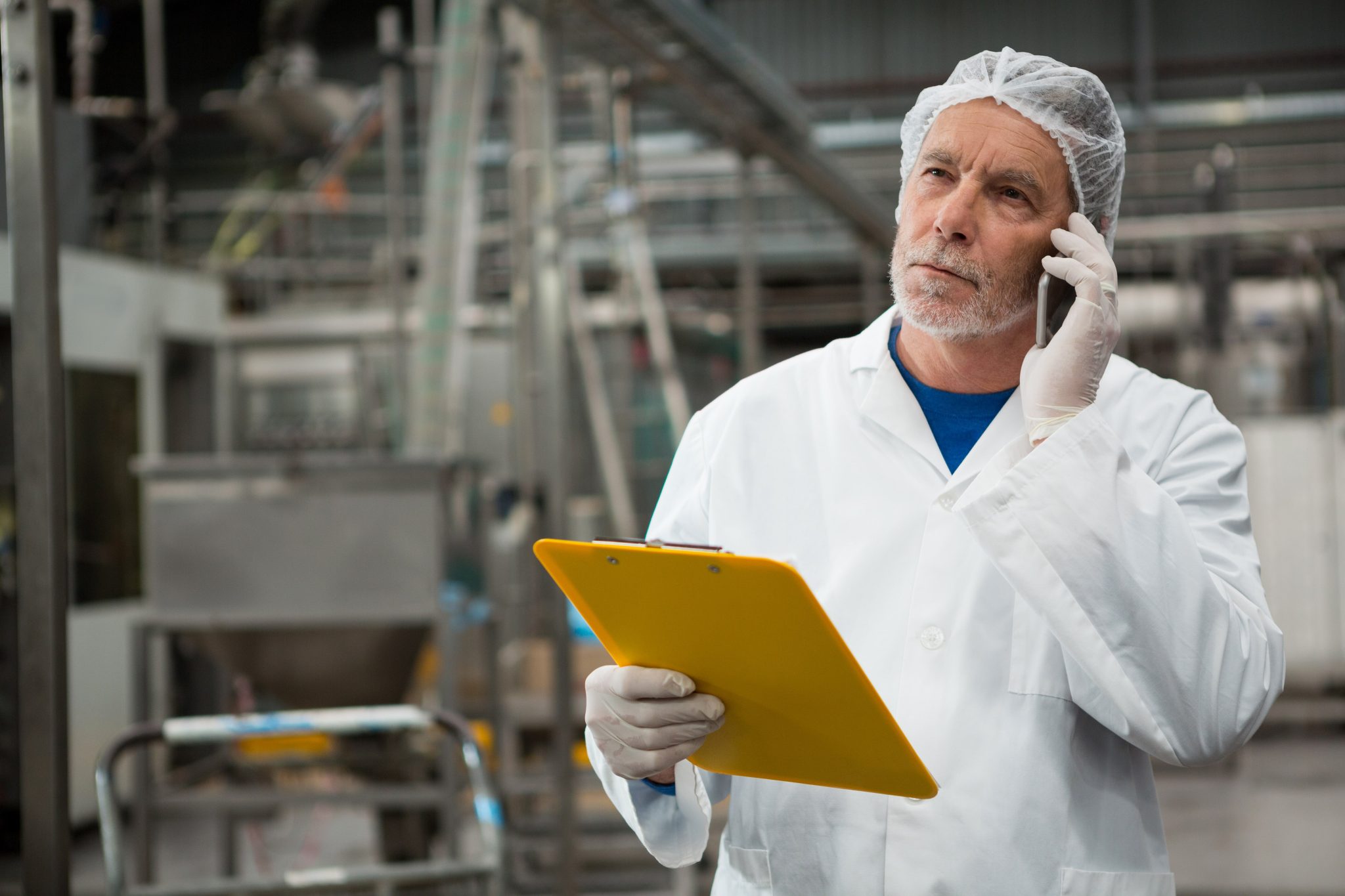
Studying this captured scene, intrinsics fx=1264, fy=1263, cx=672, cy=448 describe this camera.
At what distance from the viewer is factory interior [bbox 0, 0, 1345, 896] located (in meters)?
2.72

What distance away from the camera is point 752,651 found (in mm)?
989

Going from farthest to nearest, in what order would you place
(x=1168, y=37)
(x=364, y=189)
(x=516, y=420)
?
(x=364, y=189)
(x=1168, y=37)
(x=516, y=420)

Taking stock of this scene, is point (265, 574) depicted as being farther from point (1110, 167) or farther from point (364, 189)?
point (364, 189)

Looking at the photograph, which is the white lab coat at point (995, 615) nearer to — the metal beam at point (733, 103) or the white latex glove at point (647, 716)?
the white latex glove at point (647, 716)

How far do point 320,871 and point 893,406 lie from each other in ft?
4.22

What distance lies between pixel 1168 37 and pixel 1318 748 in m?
6.65

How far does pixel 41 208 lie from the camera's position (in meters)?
1.40

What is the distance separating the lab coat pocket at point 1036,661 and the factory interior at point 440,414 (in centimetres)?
51

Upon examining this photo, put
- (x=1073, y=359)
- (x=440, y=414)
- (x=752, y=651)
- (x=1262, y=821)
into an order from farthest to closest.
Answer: (x=1262, y=821) < (x=440, y=414) < (x=1073, y=359) < (x=752, y=651)

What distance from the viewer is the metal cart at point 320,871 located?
1.80 meters

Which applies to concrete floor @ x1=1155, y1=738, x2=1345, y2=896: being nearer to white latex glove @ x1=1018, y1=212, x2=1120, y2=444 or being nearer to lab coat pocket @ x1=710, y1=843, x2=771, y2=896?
lab coat pocket @ x1=710, y1=843, x2=771, y2=896

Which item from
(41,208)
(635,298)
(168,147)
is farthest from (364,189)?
(41,208)

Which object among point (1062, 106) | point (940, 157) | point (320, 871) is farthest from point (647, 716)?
point (320, 871)

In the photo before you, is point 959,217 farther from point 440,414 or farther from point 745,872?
point 440,414
